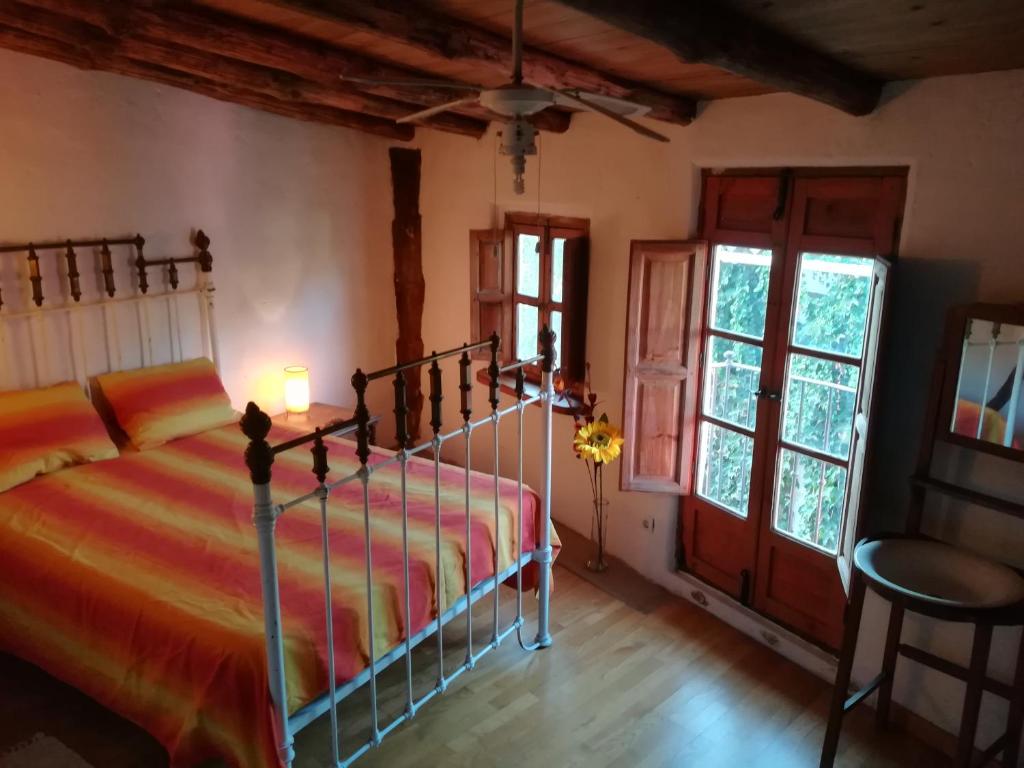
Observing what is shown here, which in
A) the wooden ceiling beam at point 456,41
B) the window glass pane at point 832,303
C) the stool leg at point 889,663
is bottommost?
the stool leg at point 889,663

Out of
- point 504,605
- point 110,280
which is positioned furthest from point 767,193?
point 110,280

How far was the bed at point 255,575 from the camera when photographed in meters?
2.16

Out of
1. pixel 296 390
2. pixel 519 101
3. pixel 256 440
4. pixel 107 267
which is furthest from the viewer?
pixel 296 390

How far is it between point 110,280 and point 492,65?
2304 mm

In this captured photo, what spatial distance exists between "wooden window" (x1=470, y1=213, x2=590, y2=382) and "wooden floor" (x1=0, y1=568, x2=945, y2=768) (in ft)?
4.86

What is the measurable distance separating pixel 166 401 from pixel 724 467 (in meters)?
2.75

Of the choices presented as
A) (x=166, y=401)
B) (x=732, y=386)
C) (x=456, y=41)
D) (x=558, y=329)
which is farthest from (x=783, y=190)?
(x=166, y=401)

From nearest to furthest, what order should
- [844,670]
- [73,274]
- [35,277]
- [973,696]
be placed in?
[973,696]
[844,670]
[35,277]
[73,274]

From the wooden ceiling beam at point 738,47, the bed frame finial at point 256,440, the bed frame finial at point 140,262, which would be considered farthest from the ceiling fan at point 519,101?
the bed frame finial at point 140,262

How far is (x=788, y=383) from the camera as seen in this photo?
10.5ft

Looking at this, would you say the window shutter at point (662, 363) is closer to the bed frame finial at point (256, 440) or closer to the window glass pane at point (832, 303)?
the window glass pane at point (832, 303)

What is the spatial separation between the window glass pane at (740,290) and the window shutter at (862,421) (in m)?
0.60

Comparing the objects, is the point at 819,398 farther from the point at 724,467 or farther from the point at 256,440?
the point at 256,440

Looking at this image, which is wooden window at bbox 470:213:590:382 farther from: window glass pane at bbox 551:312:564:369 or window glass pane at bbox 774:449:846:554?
window glass pane at bbox 774:449:846:554
